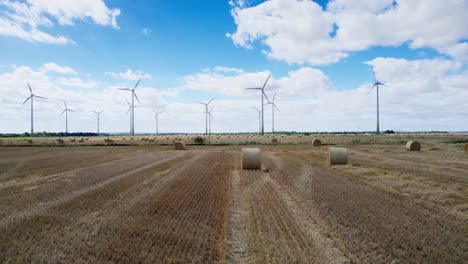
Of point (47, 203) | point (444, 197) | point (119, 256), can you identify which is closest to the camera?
point (119, 256)

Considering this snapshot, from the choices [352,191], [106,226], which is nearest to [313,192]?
[352,191]

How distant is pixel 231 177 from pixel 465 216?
967 centimetres

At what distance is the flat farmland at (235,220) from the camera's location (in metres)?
6.36

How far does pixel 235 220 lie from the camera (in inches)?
333

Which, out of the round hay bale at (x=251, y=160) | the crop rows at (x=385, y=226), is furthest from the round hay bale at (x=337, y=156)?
the crop rows at (x=385, y=226)

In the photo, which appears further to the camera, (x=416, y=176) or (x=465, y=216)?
(x=416, y=176)

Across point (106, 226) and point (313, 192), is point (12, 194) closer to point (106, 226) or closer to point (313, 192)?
point (106, 226)

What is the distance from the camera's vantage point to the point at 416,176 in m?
15.6

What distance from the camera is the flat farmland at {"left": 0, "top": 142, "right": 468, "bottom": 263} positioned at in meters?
6.36

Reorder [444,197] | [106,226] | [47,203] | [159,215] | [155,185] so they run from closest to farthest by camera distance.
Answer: [106,226], [159,215], [47,203], [444,197], [155,185]

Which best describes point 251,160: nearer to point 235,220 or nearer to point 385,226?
point 235,220

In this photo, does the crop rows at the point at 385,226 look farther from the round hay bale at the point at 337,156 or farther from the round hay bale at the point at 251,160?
the round hay bale at the point at 337,156

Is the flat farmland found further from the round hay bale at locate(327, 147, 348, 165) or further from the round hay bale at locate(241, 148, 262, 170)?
the round hay bale at locate(327, 147, 348, 165)

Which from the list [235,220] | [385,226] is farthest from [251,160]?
[385,226]
